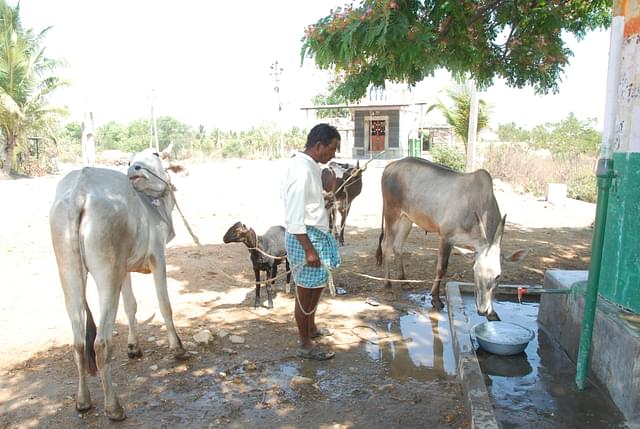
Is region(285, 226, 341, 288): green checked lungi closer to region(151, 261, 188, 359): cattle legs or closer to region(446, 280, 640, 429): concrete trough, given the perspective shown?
region(151, 261, 188, 359): cattle legs

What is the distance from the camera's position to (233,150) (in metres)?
38.7

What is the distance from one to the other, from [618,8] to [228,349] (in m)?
4.46

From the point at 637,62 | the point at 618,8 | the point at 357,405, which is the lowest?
the point at 357,405

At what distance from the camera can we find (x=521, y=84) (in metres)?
7.88

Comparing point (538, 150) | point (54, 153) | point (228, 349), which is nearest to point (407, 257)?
point (228, 349)

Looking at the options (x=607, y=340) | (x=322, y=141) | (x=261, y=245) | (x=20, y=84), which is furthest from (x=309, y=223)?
(x=20, y=84)

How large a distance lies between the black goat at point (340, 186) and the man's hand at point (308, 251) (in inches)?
141

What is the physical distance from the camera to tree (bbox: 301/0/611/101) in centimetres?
457

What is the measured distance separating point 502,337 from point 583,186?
575 inches

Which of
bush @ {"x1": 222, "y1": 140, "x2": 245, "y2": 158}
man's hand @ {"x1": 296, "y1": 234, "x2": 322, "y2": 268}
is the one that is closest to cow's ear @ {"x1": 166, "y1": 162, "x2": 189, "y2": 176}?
man's hand @ {"x1": 296, "y1": 234, "x2": 322, "y2": 268}

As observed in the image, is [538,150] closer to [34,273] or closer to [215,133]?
[34,273]

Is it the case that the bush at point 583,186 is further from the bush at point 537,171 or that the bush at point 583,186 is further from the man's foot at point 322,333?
the man's foot at point 322,333

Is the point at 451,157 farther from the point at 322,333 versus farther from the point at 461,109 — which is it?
the point at 322,333

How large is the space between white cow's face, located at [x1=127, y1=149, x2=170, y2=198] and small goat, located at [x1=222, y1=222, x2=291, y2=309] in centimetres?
113
